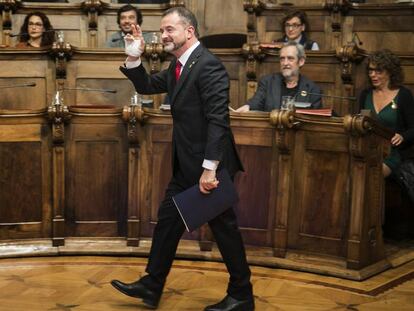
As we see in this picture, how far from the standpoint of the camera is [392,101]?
193 cm

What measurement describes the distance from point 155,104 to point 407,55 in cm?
72

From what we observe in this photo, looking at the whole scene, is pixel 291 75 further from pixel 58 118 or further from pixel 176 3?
pixel 176 3

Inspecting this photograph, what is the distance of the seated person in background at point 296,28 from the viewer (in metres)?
2.29

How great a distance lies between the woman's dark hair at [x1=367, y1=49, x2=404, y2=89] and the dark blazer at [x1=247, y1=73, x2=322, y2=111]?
162 millimetres

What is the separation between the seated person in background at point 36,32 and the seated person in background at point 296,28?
2.39 feet

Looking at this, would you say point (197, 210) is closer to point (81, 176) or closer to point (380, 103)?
point (81, 176)

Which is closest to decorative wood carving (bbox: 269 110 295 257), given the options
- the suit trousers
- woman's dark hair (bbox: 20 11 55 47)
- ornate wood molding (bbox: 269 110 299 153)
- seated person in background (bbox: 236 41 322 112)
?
ornate wood molding (bbox: 269 110 299 153)

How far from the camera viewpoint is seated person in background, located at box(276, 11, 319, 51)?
90.3 inches

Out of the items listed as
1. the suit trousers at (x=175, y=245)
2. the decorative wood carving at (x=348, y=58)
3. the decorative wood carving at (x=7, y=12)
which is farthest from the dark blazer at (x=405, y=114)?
the decorative wood carving at (x=7, y=12)

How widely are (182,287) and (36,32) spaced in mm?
1149

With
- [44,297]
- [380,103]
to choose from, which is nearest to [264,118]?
[380,103]

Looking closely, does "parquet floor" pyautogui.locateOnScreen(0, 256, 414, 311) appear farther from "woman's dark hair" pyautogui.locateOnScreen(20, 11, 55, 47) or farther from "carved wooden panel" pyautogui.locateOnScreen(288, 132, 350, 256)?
"woman's dark hair" pyautogui.locateOnScreen(20, 11, 55, 47)

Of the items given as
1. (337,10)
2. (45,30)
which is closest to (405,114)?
(337,10)

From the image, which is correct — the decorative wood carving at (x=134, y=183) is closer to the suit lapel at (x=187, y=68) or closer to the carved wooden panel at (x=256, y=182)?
the carved wooden panel at (x=256, y=182)
